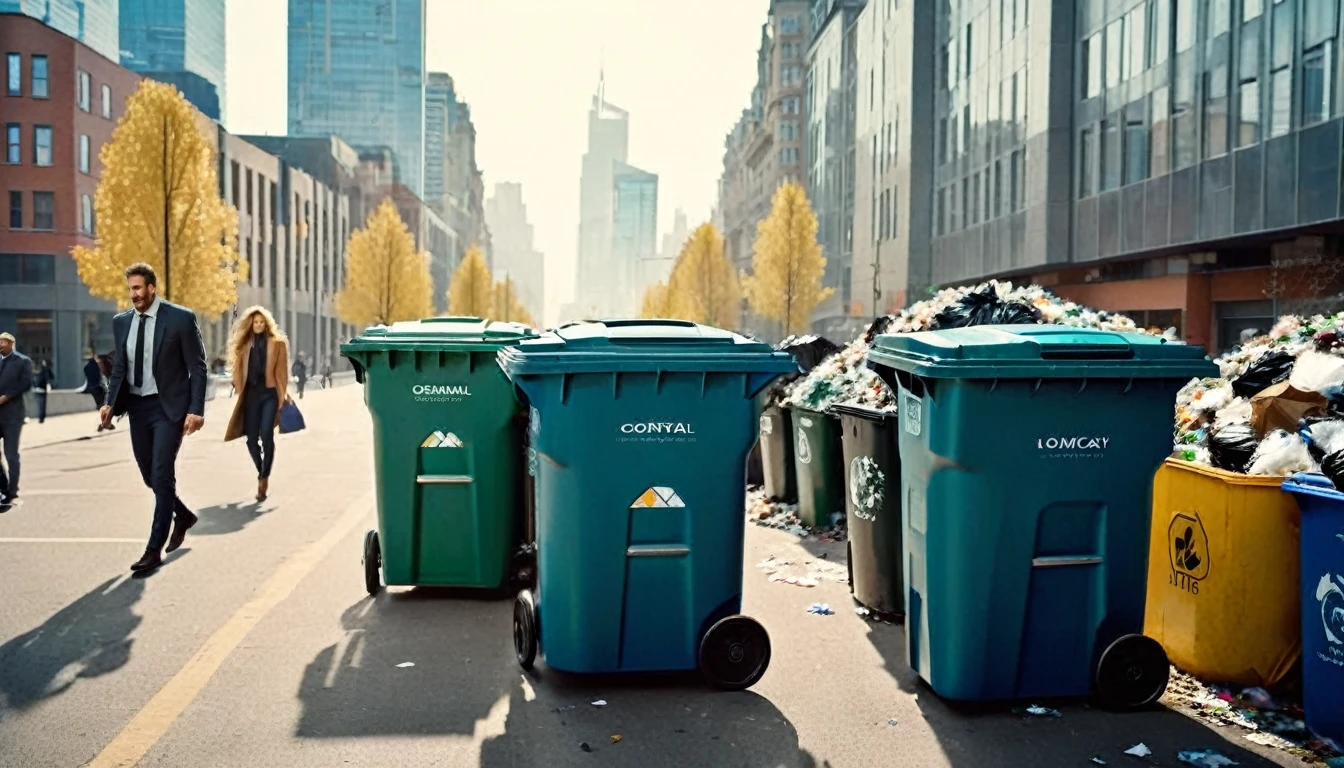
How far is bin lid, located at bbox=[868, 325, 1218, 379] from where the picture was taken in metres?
4.70

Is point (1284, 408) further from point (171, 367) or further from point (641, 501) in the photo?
point (171, 367)

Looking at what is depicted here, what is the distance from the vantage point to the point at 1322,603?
4.40 metres

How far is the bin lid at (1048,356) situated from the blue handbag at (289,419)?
816cm

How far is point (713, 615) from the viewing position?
16.9 ft

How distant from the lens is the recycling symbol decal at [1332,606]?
4.28m

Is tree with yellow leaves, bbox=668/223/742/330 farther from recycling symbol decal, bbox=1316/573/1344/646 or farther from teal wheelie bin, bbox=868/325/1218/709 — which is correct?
recycling symbol decal, bbox=1316/573/1344/646

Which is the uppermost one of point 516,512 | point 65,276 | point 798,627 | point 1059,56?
point 1059,56

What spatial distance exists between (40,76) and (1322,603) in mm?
55955

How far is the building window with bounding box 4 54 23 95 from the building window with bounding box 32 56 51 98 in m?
0.49

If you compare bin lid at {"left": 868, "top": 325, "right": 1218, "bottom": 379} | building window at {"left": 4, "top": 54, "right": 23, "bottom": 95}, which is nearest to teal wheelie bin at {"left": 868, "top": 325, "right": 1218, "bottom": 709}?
bin lid at {"left": 868, "top": 325, "right": 1218, "bottom": 379}

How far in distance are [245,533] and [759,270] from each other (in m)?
50.7

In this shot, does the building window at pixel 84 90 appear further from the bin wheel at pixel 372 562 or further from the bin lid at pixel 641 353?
the bin lid at pixel 641 353

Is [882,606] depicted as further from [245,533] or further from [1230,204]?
[1230,204]

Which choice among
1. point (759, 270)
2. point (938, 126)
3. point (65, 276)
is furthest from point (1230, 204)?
point (65, 276)
